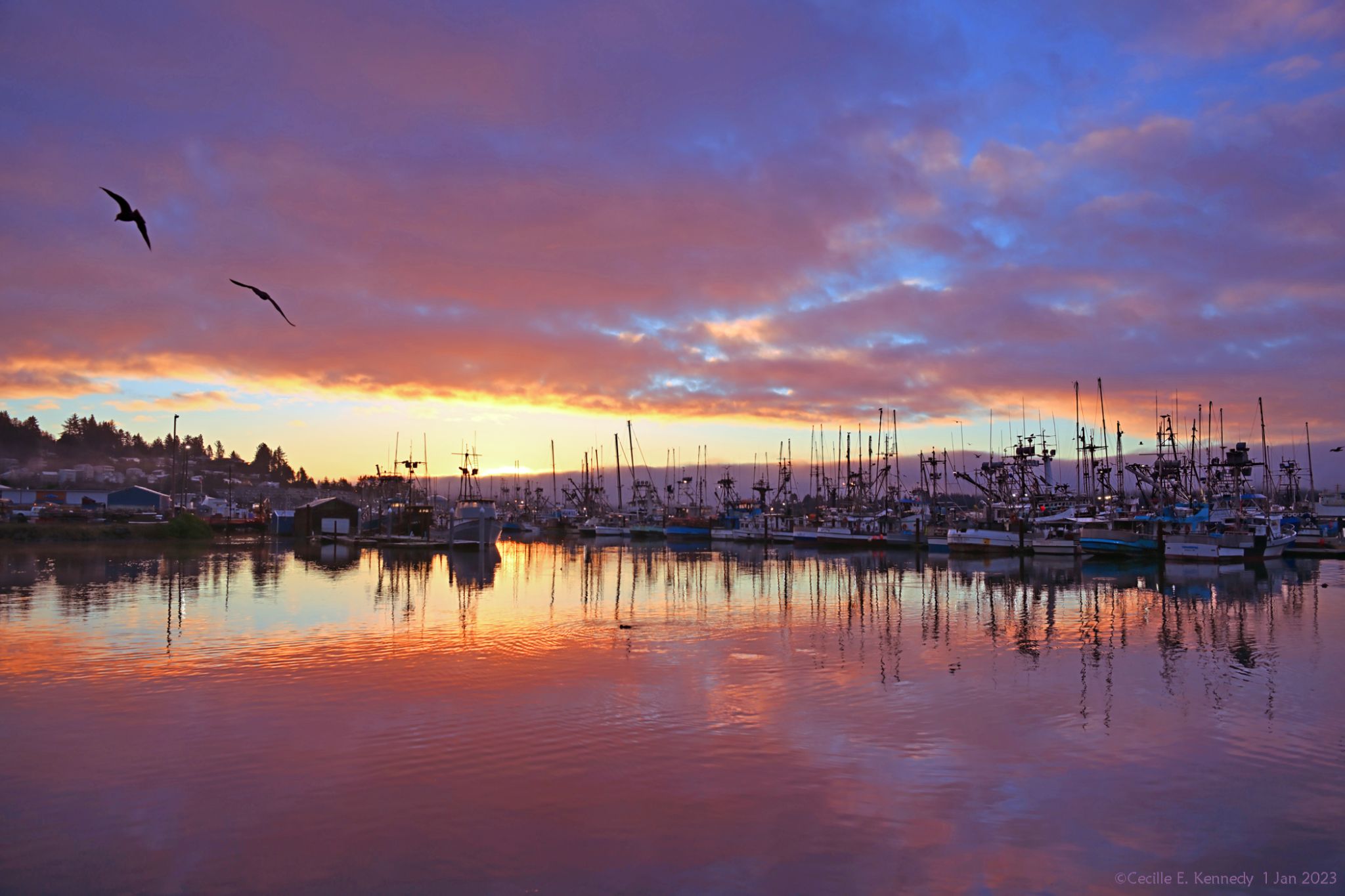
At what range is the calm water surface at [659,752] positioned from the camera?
10500 mm

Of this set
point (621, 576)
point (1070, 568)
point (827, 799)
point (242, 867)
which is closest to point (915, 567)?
point (1070, 568)

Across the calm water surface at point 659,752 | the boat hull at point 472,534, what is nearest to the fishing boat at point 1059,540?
the calm water surface at point 659,752

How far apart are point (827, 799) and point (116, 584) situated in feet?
132

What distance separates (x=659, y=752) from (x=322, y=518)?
9999 centimetres

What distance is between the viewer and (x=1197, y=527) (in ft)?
214

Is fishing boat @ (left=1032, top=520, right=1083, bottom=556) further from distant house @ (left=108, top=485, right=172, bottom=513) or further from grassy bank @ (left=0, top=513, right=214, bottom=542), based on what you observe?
distant house @ (left=108, top=485, right=172, bottom=513)

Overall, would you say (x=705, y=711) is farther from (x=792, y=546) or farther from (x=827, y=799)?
(x=792, y=546)

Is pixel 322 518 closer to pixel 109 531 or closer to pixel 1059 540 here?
pixel 109 531

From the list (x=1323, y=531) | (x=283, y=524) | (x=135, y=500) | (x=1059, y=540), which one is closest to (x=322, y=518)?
(x=283, y=524)

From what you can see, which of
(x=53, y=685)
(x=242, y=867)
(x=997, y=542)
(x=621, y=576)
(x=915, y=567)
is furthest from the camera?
(x=997, y=542)

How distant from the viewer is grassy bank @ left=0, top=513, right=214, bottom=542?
70.7 meters

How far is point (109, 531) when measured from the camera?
76.1 meters

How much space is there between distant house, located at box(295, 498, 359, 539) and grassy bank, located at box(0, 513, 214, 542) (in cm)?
1876

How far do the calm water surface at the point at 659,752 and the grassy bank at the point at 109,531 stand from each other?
155ft
